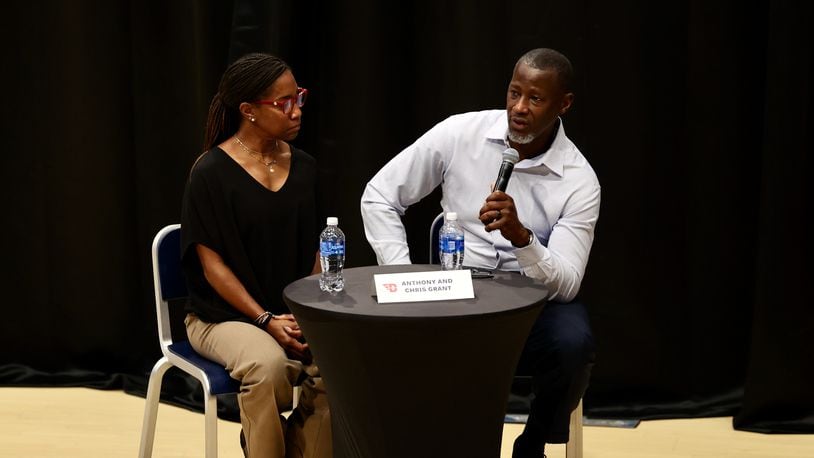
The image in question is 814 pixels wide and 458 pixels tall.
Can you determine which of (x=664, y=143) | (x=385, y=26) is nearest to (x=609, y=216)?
(x=664, y=143)

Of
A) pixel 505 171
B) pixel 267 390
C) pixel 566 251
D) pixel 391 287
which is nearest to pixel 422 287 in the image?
pixel 391 287

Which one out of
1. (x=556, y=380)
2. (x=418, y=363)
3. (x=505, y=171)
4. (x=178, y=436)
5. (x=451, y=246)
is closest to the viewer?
(x=418, y=363)

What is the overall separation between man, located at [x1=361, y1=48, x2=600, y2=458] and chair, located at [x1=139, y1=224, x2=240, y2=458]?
2.12 ft

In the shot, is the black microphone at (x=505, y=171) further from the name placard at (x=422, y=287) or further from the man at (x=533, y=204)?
the name placard at (x=422, y=287)

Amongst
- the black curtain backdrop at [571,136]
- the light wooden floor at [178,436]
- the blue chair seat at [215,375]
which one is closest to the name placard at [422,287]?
the blue chair seat at [215,375]

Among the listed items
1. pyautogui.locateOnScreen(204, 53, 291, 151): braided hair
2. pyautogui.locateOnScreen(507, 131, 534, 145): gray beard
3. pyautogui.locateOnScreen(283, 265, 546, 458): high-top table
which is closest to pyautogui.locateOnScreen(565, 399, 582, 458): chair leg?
pyautogui.locateOnScreen(283, 265, 546, 458): high-top table

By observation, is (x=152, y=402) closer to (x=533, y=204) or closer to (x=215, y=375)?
(x=215, y=375)

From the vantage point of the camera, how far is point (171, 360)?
125 inches

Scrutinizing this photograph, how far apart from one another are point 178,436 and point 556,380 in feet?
5.47

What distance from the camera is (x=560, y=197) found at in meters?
3.34

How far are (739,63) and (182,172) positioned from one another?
2.34m

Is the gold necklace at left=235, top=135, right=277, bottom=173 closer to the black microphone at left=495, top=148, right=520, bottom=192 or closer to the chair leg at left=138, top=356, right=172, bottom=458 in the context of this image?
the chair leg at left=138, top=356, right=172, bottom=458

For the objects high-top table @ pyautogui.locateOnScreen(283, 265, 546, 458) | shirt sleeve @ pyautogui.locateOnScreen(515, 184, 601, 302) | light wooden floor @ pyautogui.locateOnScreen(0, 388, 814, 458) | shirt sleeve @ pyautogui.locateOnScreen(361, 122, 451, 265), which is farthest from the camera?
light wooden floor @ pyautogui.locateOnScreen(0, 388, 814, 458)

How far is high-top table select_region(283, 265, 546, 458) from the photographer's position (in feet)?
8.18
